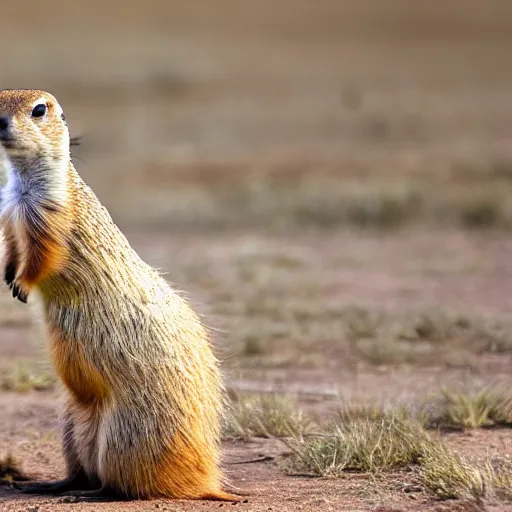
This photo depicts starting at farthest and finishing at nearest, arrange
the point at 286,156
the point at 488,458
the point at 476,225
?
the point at 286,156 < the point at 476,225 < the point at 488,458

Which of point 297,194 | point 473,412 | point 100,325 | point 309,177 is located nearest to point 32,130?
point 100,325

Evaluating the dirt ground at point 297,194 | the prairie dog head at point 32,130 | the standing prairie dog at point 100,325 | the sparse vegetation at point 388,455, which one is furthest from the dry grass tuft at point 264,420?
the prairie dog head at point 32,130

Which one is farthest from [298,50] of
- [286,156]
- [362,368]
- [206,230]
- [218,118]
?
[362,368]

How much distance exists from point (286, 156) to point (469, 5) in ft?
108

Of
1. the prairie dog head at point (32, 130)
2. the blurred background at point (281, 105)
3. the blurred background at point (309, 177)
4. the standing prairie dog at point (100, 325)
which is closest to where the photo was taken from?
the prairie dog head at point (32, 130)

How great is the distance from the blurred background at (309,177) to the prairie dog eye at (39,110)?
101 inches

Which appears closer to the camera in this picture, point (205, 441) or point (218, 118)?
point (205, 441)

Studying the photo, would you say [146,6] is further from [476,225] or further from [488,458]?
[488,458]

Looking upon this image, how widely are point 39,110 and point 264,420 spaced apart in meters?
2.99

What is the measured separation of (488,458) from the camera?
682cm

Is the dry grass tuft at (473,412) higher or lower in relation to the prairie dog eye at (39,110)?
lower

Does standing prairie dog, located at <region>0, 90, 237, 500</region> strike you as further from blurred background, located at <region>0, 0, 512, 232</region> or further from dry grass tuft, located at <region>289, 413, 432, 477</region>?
blurred background, located at <region>0, 0, 512, 232</region>

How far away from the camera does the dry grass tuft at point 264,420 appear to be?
7941 mm

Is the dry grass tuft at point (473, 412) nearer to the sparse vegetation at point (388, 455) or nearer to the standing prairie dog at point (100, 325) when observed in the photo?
the sparse vegetation at point (388, 455)
